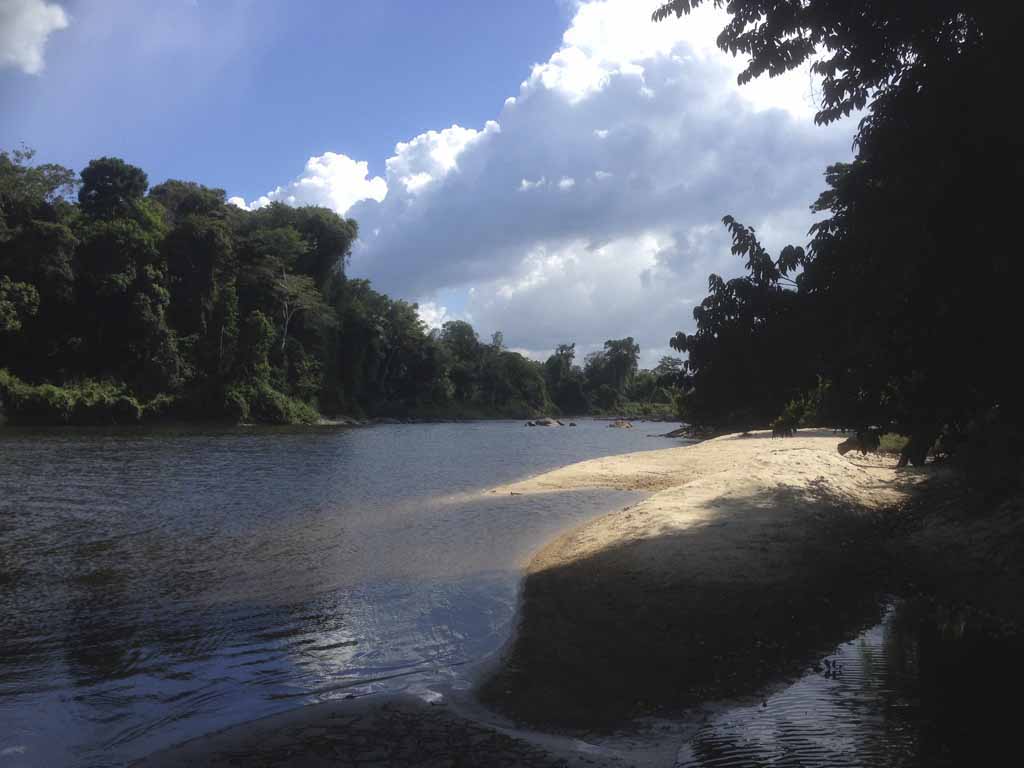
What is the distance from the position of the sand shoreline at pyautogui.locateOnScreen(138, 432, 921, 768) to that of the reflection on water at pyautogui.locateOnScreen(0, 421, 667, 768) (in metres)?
0.60

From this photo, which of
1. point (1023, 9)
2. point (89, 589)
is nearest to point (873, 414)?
point (1023, 9)

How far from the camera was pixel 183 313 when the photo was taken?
64125 mm

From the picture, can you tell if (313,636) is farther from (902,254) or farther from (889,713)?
(902,254)

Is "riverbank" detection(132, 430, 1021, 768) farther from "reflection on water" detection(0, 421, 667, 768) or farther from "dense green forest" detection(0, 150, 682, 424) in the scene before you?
"dense green forest" detection(0, 150, 682, 424)

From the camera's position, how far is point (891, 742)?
15.5 ft

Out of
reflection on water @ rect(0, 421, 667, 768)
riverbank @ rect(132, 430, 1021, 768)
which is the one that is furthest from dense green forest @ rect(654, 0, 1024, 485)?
reflection on water @ rect(0, 421, 667, 768)

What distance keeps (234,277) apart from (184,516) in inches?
2308

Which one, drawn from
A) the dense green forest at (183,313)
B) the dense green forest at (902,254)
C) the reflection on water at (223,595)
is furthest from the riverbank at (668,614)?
the dense green forest at (183,313)

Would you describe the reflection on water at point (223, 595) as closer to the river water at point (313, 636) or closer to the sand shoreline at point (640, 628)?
the river water at point (313, 636)

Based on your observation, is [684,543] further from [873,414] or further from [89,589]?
[89,589]

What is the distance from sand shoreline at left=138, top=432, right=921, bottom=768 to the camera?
5008 mm

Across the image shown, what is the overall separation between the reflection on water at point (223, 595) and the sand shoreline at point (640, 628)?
1.98ft

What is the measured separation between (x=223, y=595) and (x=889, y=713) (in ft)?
26.5

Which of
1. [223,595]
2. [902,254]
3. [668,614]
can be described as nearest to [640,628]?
[668,614]
